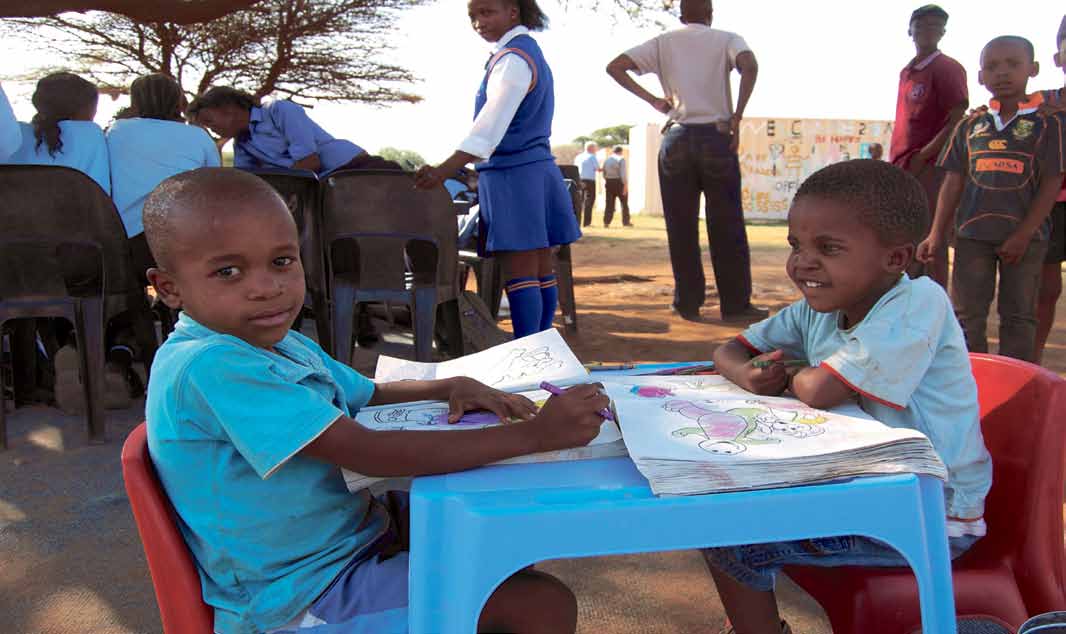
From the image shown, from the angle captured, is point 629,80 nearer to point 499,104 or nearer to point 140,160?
point 499,104

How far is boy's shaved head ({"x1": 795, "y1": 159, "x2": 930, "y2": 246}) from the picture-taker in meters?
1.47

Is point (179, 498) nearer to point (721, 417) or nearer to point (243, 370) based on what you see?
point (243, 370)

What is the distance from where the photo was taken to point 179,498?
1172 mm

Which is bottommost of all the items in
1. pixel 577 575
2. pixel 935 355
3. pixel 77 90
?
pixel 577 575

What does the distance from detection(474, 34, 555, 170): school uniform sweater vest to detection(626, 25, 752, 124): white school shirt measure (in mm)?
2081

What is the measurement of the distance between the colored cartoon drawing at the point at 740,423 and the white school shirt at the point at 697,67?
4.67 m

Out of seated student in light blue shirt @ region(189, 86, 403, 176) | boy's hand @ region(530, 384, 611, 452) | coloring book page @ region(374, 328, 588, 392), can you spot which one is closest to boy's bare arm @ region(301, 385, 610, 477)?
boy's hand @ region(530, 384, 611, 452)

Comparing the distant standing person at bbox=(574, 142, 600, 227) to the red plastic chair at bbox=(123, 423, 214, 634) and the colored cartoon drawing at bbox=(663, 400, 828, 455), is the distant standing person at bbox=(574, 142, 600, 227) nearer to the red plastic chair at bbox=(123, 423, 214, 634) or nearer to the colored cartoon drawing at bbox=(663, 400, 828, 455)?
the colored cartoon drawing at bbox=(663, 400, 828, 455)

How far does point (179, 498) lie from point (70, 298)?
8.53ft

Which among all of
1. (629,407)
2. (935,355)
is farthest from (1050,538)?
(629,407)

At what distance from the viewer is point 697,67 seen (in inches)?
221

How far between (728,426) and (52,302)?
10.0ft

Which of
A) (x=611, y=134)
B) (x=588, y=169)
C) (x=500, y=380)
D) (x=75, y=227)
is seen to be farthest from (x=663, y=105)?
(x=611, y=134)

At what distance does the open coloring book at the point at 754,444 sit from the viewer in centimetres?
101
